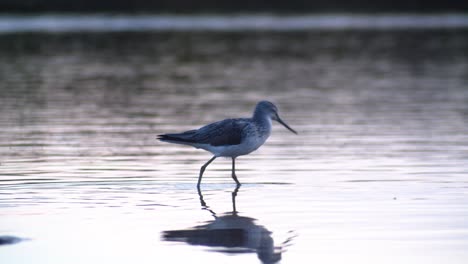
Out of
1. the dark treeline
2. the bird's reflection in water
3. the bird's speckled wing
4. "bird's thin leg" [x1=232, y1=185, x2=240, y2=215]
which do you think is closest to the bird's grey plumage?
the bird's speckled wing

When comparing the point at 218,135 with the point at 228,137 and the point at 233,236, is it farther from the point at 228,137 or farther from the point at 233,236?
the point at 233,236

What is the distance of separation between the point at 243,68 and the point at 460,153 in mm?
22565

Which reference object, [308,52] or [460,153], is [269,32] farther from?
[460,153]

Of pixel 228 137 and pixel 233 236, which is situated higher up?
pixel 228 137

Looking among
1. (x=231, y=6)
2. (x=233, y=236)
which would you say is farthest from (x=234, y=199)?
(x=231, y=6)

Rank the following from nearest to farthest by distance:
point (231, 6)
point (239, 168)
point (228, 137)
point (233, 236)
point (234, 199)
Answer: point (233, 236)
point (234, 199)
point (228, 137)
point (239, 168)
point (231, 6)

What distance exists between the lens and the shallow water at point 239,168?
12.0 metres

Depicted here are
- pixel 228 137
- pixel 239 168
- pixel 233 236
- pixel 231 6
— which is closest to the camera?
pixel 233 236

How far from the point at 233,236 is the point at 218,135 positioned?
156 inches

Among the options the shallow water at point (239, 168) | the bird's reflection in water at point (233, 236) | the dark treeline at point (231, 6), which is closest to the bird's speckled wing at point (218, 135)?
the shallow water at point (239, 168)

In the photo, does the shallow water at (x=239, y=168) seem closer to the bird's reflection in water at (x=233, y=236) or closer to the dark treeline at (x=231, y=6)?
the bird's reflection in water at (x=233, y=236)

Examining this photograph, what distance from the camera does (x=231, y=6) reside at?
317 ft

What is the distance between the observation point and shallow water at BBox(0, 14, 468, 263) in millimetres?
12047

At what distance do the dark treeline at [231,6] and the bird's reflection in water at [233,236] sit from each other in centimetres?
7716
